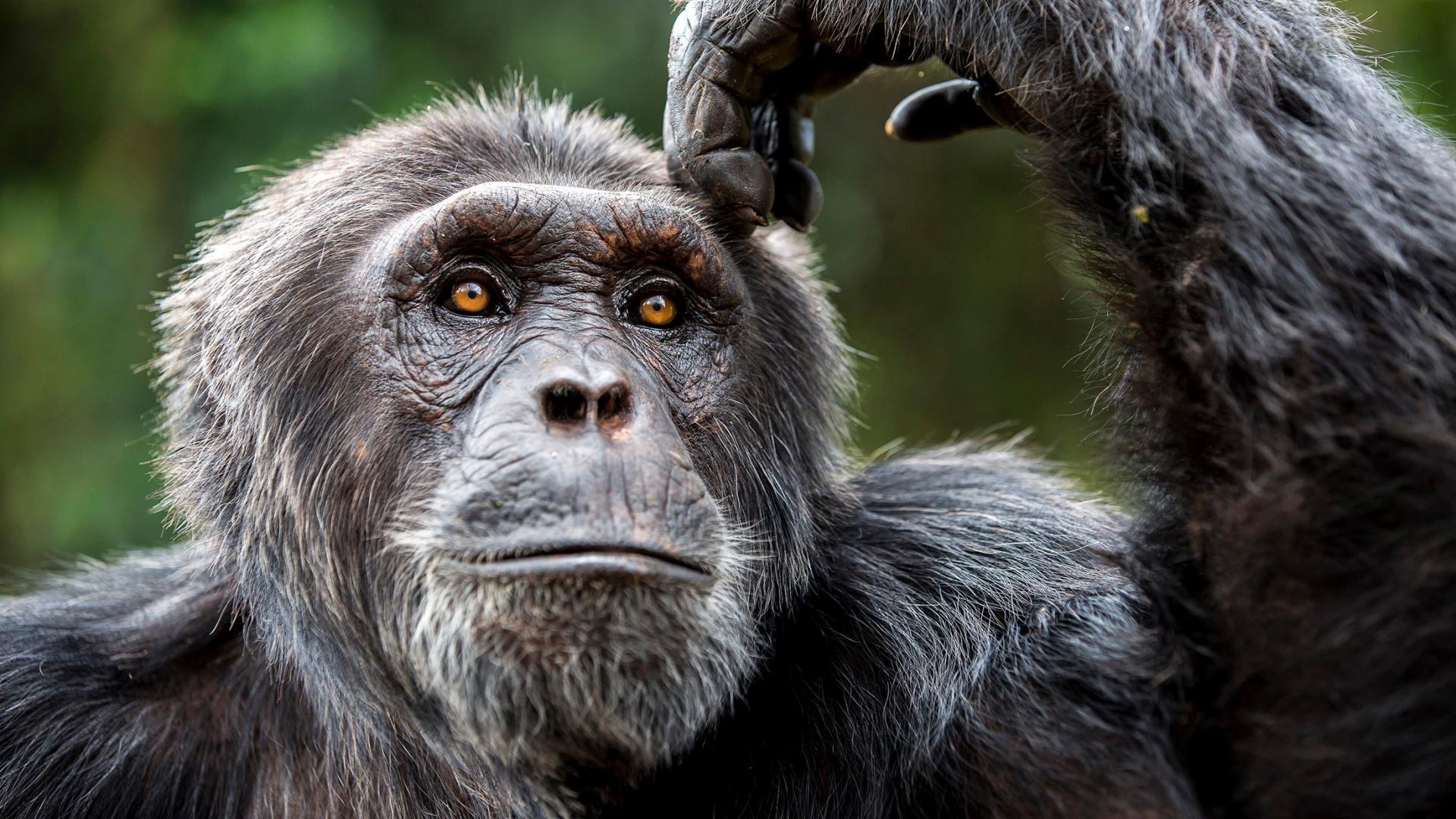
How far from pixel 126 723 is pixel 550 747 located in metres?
1.50

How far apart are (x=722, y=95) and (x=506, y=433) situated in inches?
45.6

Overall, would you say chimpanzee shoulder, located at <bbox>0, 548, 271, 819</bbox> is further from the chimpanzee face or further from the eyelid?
the eyelid

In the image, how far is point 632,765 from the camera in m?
3.10

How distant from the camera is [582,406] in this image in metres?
2.97

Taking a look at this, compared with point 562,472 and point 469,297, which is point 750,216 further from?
point 562,472

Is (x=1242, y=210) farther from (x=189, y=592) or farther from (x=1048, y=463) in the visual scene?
(x=189, y=592)

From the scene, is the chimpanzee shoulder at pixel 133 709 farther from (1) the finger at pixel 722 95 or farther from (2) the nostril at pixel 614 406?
(1) the finger at pixel 722 95

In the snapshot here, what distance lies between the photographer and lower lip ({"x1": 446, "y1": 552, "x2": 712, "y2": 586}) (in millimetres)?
2789

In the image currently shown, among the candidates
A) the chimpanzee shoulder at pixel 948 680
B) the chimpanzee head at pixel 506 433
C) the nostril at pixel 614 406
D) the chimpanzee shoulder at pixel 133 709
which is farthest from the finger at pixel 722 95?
the chimpanzee shoulder at pixel 133 709

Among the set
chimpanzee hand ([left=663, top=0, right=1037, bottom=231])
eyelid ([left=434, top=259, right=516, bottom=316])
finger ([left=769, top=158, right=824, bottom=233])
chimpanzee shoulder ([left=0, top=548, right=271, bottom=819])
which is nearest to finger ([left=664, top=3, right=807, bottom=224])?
chimpanzee hand ([left=663, top=0, right=1037, bottom=231])

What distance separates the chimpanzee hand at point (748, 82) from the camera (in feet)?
11.5

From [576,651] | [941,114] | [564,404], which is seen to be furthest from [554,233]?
[941,114]

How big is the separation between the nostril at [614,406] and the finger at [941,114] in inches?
53.2

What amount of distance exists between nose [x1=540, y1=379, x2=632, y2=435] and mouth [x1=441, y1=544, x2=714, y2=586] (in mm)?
282
